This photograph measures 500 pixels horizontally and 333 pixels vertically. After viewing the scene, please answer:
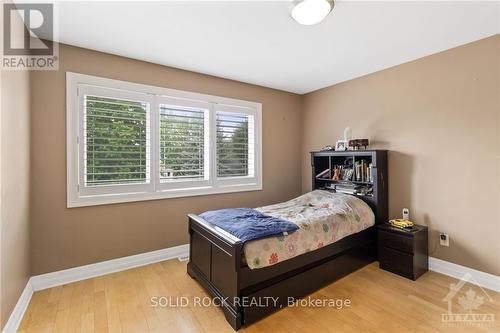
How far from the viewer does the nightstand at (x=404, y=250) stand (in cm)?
254

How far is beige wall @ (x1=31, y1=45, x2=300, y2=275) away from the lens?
2398 millimetres

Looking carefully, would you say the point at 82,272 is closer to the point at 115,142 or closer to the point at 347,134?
the point at 115,142

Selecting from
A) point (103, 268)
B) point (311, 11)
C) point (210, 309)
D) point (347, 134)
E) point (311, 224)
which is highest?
point (311, 11)

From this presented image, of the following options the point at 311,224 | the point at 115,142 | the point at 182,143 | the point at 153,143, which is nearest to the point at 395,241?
the point at 311,224

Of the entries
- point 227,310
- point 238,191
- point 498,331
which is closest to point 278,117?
point 238,191

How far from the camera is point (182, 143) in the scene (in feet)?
10.6

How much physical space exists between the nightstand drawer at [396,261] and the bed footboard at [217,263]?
188 cm

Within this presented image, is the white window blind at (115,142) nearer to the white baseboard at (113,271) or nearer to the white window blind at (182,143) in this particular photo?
the white window blind at (182,143)

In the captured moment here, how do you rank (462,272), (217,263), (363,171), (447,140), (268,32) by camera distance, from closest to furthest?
(217,263), (268,32), (462,272), (447,140), (363,171)

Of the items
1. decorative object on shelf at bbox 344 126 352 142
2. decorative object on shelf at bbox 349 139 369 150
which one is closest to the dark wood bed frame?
decorative object on shelf at bbox 349 139 369 150

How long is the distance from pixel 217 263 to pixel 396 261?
2.00 m

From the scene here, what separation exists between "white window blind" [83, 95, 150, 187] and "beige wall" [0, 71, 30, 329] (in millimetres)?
508

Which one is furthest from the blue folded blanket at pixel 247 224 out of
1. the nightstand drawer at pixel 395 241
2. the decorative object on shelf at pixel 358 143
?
the decorative object on shelf at pixel 358 143

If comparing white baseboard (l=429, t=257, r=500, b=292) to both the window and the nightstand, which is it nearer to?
the nightstand
